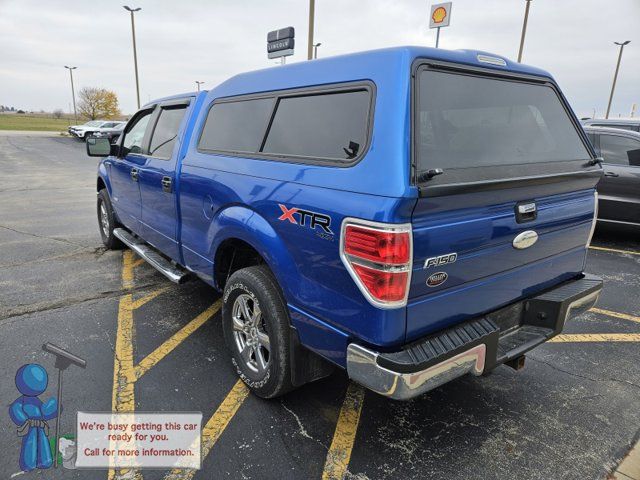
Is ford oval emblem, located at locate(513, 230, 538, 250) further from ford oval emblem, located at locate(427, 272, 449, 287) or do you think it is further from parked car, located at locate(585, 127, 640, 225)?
parked car, located at locate(585, 127, 640, 225)

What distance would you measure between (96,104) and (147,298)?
5895 centimetres

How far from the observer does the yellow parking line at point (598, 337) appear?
380 centimetres

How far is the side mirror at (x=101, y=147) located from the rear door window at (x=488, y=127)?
421 cm

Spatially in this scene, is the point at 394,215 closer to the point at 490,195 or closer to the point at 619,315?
the point at 490,195

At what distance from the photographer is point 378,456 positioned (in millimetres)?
2449

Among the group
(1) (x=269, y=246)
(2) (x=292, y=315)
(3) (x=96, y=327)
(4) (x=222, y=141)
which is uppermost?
(4) (x=222, y=141)

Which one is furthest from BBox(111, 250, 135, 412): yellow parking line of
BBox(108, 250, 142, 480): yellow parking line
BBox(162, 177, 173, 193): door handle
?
BBox(162, 177, 173, 193): door handle

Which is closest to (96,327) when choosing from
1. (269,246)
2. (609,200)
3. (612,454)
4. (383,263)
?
(269,246)

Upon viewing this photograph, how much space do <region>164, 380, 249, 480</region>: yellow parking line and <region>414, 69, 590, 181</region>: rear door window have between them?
1.85 metres

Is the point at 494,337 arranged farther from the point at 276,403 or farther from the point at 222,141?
the point at 222,141

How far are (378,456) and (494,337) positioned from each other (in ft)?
2.95

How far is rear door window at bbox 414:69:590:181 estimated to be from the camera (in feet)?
7.22

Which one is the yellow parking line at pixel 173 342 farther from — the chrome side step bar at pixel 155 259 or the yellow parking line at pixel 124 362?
the chrome side step bar at pixel 155 259

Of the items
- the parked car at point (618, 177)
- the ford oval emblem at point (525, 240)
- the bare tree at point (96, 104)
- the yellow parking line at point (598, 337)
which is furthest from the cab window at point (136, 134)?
the bare tree at point (96, 104)
